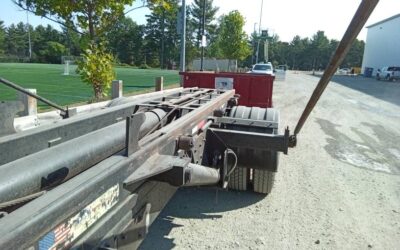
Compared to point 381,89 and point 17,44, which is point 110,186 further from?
point 17,44

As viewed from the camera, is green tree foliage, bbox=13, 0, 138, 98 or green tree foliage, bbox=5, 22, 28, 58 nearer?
green tree foliage, bbox=13, 0, 138, 98

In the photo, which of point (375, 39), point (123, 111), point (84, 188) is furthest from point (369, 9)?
point (375, 39)

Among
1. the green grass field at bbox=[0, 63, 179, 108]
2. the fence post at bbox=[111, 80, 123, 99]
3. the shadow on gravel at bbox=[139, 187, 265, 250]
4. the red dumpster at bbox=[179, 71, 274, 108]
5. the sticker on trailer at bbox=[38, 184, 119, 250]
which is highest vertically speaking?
the red dumpster at bbox=[179, 71, 274, 108]

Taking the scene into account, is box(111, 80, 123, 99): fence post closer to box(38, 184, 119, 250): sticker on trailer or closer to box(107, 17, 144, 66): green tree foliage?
box(38, 184, 119, 250): sticker on trailer

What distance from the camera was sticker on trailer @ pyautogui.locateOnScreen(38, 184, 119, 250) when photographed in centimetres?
158

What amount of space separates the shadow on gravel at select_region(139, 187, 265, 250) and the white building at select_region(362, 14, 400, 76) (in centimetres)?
5976

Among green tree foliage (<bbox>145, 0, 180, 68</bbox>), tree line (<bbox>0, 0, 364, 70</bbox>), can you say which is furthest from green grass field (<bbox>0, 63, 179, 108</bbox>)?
green tree foliage (<bbox>145, 0, 180, 68</bbox>)

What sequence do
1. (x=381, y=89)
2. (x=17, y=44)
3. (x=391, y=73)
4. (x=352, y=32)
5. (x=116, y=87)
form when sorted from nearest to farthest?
(x=352, y=32)
(x=116, y=87)
(x=381, y=89)
(x=391, y=73)
(x=17, y=44)

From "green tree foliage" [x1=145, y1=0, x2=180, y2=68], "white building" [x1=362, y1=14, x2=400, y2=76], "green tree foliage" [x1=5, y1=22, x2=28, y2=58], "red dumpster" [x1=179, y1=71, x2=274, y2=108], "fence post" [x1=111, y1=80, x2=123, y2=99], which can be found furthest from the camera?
"green tree foliage" [x1=5, y1=22, x2=28, y2=58]

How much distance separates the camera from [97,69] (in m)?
11.7

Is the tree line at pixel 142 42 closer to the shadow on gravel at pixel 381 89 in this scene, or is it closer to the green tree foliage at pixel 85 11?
the shadow on gravel at pixel 381 89

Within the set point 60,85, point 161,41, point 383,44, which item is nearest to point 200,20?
point 161,41

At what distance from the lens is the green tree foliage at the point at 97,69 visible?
37.9 ft

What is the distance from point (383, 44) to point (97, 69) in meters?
66.1
